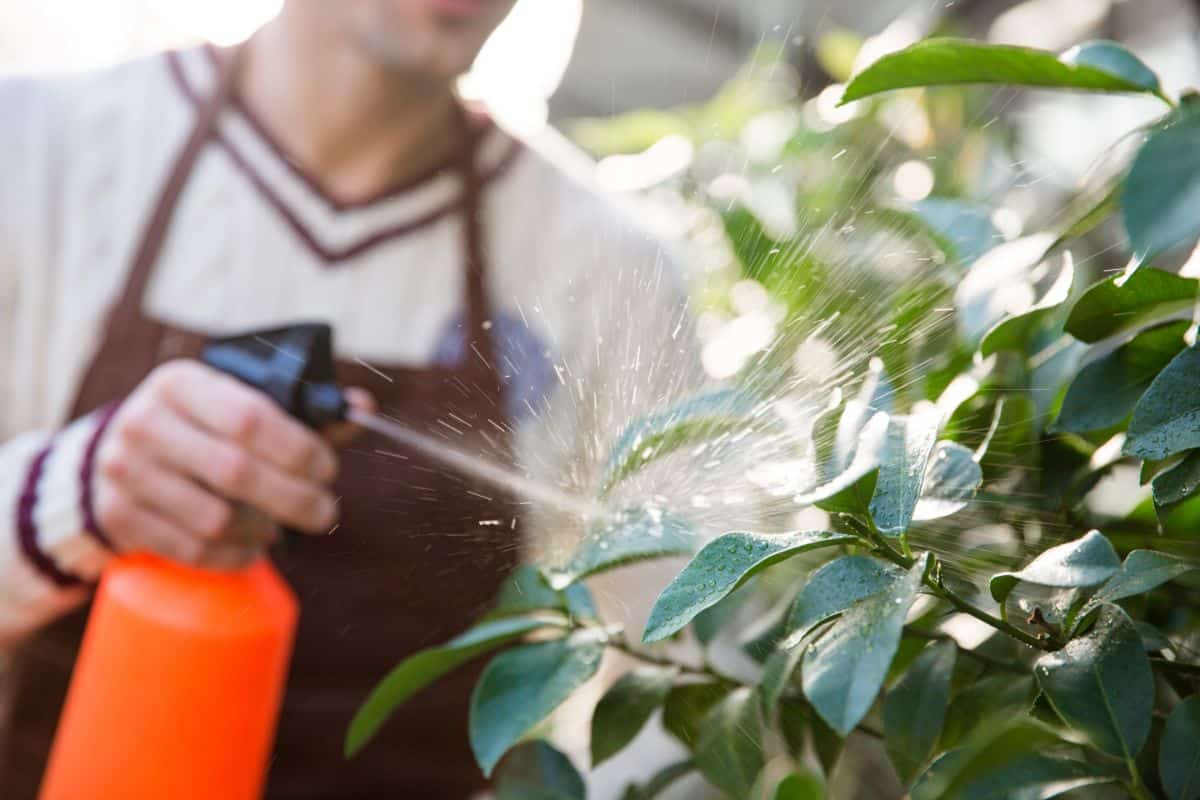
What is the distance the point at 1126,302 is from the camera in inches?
14.2

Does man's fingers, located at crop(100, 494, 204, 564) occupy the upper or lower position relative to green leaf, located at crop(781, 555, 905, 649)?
lower

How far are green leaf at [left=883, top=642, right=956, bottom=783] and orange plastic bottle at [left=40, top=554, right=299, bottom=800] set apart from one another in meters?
0.50

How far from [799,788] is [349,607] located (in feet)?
2.91

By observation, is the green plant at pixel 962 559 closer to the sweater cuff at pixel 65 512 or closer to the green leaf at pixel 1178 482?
the green leaf at pixel 1178 482

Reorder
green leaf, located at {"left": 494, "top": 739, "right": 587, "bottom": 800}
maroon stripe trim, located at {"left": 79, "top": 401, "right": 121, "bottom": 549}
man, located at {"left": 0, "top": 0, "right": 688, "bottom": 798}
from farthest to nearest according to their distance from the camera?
man, located at {"left": 0, "top": 0, "right": 688, "bottom": 798}, maroon stripe trim, located at {"left": 79, "top": 401, "right": 121, "bottom": 549}, green leaf, located at {"left": 494, "top": 739, "right": 587, "bottom": 800}

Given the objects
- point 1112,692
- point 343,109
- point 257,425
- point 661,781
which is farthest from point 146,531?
point 1112,692

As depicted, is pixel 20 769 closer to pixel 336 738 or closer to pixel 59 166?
pixel 336 738

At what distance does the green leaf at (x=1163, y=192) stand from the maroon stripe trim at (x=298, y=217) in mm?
980

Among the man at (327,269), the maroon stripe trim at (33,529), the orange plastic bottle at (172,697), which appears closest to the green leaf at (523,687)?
the orange plastic bottle at (172,697)

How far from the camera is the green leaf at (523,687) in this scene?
392mm

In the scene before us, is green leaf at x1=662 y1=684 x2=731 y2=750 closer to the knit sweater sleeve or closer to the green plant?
the green plant

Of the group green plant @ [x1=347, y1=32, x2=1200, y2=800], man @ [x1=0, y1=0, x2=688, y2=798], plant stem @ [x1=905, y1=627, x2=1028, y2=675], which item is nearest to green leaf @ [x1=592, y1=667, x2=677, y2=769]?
green plant @ [x1=347, y1=32, x2=1200, y2=800]

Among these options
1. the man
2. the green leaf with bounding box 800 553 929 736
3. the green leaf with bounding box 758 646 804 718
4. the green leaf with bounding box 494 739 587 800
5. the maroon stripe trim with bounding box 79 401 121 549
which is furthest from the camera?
the man

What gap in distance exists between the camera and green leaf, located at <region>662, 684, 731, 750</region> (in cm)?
46
